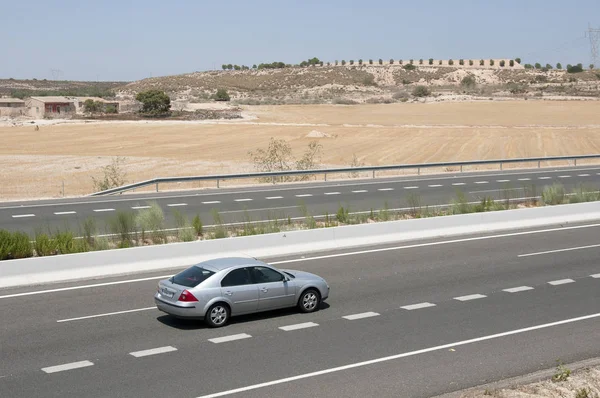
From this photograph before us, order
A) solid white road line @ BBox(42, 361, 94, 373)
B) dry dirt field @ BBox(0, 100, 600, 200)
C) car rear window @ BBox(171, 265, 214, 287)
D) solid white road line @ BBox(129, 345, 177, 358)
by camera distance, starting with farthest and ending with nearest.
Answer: dry dirt field @ BBox(0, 100, 600, 200), car rear window @ BBox(171, 265, 214, 287), solid white road line @ BBox(129, 345, 177, 358), solid white road line @ BBox(42, 361, 94, 373)

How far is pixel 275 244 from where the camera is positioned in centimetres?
2302

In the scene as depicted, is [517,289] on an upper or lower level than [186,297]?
lower

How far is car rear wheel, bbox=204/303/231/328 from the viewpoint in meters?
15.4

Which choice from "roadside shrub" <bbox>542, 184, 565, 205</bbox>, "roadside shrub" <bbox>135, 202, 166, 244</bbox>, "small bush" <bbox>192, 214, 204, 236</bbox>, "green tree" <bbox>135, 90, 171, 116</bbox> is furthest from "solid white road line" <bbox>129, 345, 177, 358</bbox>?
"green tree" <bbox>135, 90, 171, 116</bbox>

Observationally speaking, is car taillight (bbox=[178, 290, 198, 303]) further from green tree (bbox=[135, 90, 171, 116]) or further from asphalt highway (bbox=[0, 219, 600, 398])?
green tree (bbox=[135, 90, 171, 116])

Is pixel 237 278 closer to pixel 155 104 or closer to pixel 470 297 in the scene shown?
pixel 470 297

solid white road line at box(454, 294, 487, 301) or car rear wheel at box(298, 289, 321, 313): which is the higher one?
car rear wheel at box(298, 289, 321, 313)

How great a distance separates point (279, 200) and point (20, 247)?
593 inches

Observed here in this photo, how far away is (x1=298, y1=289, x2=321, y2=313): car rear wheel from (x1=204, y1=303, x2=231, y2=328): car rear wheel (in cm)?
161

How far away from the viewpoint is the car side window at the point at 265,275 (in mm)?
16219

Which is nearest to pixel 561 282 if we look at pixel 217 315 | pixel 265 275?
pixel 265 275

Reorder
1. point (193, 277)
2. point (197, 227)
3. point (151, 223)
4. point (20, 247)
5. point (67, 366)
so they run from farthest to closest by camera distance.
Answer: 1. point (151, 223)
2. point (197, 227)
3. point (20, 247)
4. point (193, 277)
5. point (67, 366)

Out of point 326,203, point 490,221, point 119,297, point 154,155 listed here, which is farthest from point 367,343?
point 154,155

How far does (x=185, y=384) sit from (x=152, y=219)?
13314 mm
